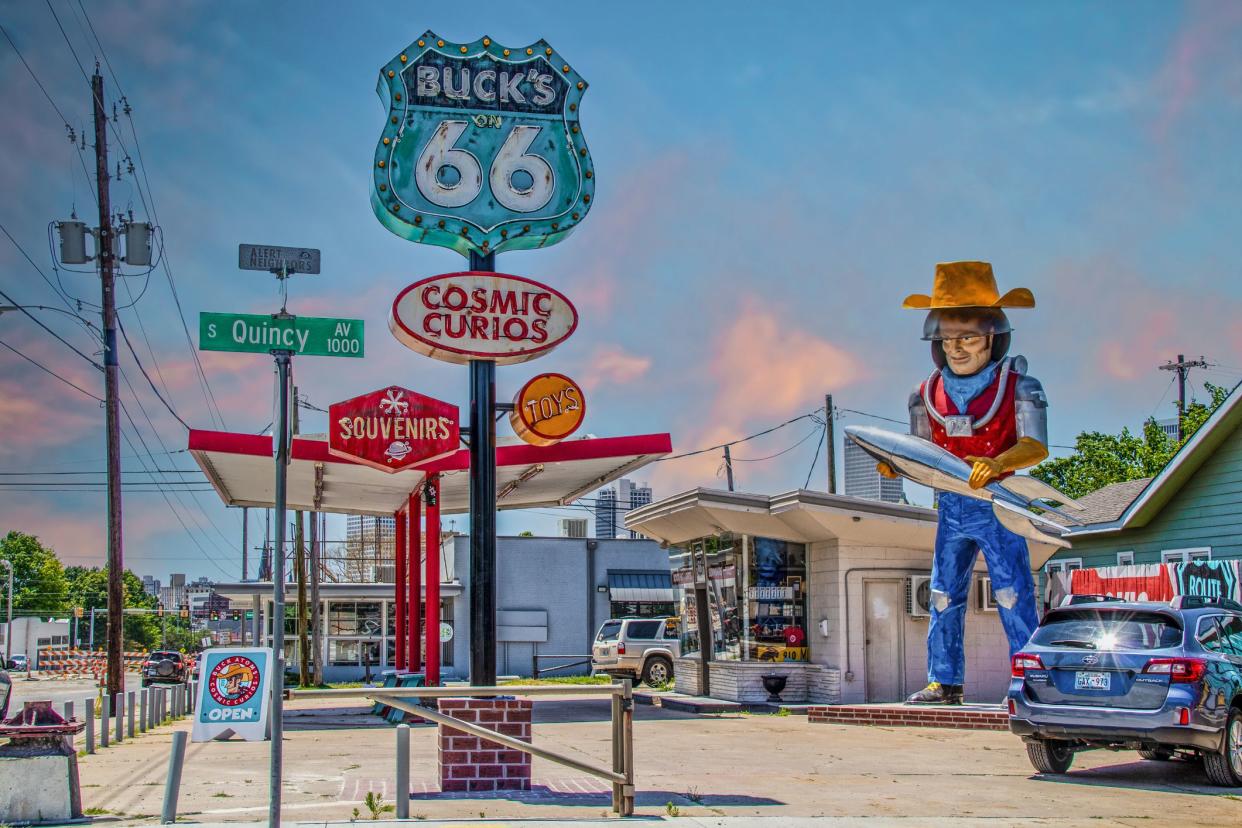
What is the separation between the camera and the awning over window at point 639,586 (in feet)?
150

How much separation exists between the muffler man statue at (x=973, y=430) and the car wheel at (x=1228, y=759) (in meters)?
5.76

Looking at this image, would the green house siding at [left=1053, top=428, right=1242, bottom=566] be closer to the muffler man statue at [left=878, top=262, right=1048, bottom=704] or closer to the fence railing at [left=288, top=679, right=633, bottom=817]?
the muffler man statue at [left=878, top=262, right=1048, bottom=704]

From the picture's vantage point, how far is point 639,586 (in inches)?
1817

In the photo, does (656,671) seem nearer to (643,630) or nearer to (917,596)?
(643,630)

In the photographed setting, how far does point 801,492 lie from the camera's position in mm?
20781

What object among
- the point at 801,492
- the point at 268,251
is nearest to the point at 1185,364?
the point at 801,492

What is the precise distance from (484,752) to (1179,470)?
55.5ft

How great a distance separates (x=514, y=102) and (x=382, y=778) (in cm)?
683

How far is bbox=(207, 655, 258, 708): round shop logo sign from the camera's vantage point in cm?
1123

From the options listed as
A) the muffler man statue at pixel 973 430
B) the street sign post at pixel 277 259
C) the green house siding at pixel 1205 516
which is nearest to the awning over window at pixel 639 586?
the green house siding at pixel 1205 516

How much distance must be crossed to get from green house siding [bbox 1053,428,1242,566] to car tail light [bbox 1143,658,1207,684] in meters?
12.4

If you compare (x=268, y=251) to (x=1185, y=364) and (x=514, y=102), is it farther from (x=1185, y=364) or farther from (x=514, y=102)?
(x=1185, y=364)

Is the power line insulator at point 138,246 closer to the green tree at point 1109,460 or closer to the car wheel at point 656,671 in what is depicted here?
the car wheel at point 656,671

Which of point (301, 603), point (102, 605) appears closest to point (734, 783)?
point (301, 603)
